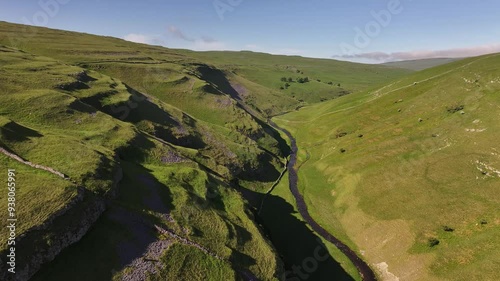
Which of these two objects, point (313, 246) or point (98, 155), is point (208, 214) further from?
point (313, 246)

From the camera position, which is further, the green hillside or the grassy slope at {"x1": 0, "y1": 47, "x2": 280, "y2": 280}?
the grassy slope at {"x1": 0, "y1": 47, "x2": 280, "y2": 280}

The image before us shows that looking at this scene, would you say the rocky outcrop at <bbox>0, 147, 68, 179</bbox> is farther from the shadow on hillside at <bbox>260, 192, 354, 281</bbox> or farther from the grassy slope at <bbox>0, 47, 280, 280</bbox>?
the shadow on hillside at <bbox>260, 192, 354, 281</bbox>

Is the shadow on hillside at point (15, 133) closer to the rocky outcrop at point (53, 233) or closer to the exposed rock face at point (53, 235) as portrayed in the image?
the rocky outcrop at point (53, 233)

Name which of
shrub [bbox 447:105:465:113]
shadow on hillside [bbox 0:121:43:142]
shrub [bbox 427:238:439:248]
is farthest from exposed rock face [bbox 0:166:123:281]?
shrub [bbox 447:105:465:113]

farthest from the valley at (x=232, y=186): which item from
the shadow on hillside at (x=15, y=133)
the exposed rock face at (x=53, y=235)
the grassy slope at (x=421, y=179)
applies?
the grassy slope at (x=421, y=179)

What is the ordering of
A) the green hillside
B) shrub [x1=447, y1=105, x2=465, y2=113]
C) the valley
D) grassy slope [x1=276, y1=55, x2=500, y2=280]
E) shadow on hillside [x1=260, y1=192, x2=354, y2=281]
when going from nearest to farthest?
the green hillside → the valley → grassy slope [x1=276, y1=55, x2=500, y2=280] → shadow on hillside [x1=260, y1=192, x2=354, y2=281] → shrub [x1=447, y1=105, x2=465, y2=113]

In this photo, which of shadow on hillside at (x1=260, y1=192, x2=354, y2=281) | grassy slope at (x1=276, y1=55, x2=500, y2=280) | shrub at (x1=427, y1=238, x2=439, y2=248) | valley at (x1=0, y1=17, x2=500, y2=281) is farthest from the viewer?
shrub at (x1=427, y1=238, x2=439, y2=248)

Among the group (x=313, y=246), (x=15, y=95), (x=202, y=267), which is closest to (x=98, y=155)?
(x=202, y=267)

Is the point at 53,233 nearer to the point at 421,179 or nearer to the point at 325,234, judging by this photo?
the point at 325,234
